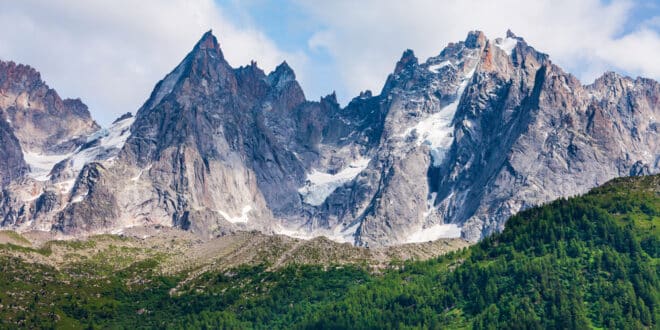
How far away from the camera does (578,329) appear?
200 meters

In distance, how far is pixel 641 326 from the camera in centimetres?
19950

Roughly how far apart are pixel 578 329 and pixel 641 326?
41.6 feet
